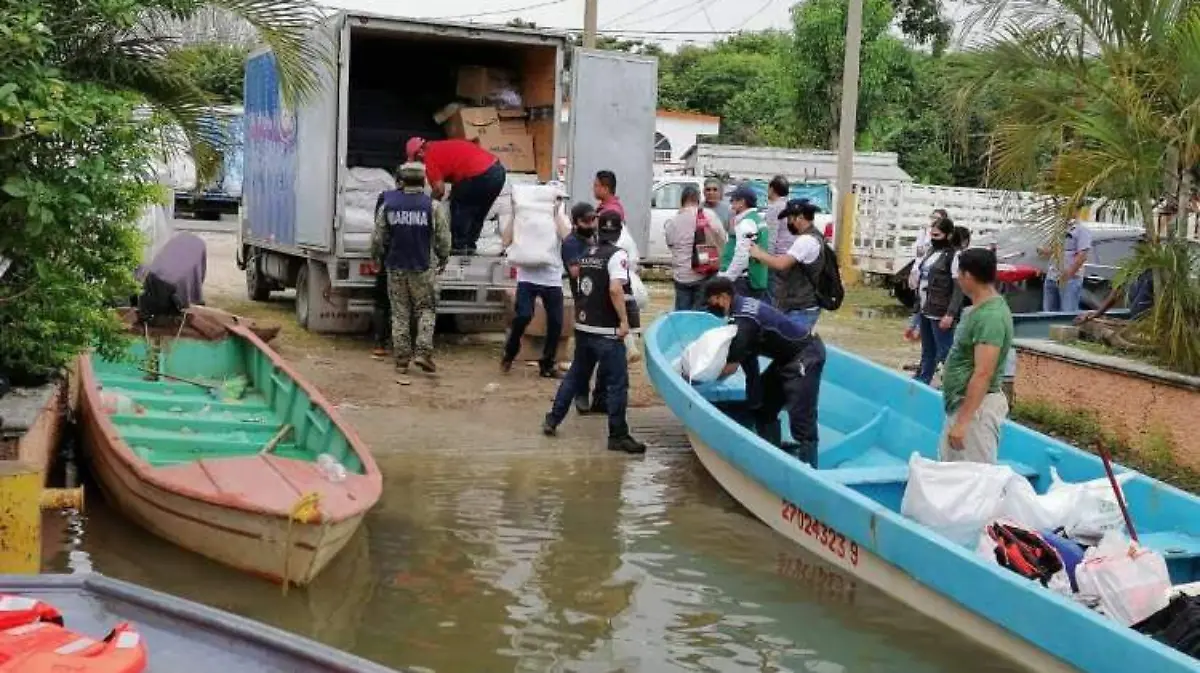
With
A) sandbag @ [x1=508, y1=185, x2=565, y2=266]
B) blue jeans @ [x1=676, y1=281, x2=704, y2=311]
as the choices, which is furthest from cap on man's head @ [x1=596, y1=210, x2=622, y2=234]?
blue jeans @ [x1=676, y1=281, x2=704, y2=311]

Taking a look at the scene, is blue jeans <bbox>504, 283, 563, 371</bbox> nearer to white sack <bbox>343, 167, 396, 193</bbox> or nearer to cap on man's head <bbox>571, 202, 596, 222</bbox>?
cap on man's head <bbox>571, 202, 596, 222</bbox>

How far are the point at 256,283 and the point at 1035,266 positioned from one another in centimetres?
895

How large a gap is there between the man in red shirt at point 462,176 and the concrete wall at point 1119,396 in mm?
4691

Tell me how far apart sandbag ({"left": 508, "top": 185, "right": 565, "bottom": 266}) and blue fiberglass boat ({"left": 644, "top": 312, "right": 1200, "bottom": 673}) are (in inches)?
51.8

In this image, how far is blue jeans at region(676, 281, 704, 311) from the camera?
11.5 metres

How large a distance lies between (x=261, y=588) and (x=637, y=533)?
2143mm

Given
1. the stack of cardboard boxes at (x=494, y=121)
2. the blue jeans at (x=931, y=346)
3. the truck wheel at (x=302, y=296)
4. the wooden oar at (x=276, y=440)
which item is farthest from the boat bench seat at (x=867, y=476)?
the truck wheel at (x=302, y=296)

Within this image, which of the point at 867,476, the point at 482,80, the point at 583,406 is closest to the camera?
the point at 867,476

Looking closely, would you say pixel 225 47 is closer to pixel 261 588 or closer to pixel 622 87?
pixel 261 588

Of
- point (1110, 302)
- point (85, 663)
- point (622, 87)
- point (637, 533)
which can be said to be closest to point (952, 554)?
point (637, 533)

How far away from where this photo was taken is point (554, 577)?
6.53 meters

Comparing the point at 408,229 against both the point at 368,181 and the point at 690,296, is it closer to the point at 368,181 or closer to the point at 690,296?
the point at 368,181

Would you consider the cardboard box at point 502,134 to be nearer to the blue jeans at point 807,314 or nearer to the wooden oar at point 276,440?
the blue jeans at point 807,314

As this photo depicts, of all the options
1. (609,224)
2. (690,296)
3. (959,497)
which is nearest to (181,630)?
(959,497)
